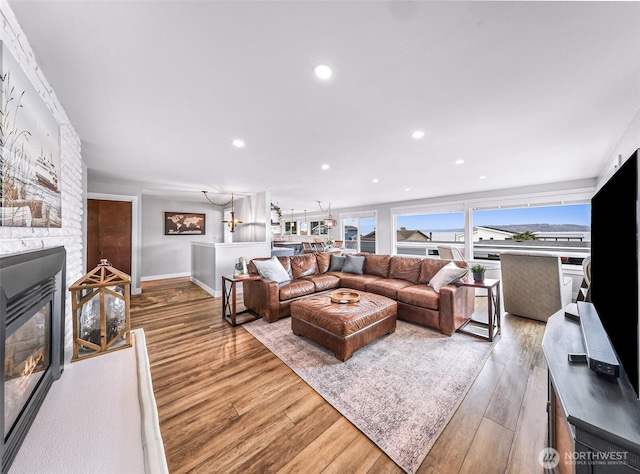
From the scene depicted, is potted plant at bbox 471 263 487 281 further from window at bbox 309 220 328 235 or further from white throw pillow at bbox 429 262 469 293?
window at bbox 309 220 328 235

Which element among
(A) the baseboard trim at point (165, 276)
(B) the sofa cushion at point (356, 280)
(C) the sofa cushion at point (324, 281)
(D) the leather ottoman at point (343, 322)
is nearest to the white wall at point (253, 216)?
(A) the baseboard trim at point (165, 276)

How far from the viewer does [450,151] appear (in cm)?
299

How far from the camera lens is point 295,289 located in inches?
142

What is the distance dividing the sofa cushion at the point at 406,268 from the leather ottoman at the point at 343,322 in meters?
1.21

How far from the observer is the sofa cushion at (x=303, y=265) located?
422cm

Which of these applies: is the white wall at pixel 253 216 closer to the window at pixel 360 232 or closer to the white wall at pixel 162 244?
the white wall at pixel 162 244

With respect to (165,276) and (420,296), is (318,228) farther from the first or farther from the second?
(420,296)

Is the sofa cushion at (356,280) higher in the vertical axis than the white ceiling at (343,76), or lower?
lower

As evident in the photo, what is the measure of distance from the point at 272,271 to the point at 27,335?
244 centimetres

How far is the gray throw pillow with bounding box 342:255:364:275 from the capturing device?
447cm

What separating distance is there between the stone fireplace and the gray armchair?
4899 millimetres

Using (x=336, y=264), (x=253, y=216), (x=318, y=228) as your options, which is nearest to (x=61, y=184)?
(x=336, y=264)

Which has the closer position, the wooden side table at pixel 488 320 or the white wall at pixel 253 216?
the wooden side table at pixel 488 320

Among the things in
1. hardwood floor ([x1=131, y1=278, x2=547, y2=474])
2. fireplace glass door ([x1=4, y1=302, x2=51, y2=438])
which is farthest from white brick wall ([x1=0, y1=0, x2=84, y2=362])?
hardwood floor ([x1=131, y1=278, x2=547, y2=474])
